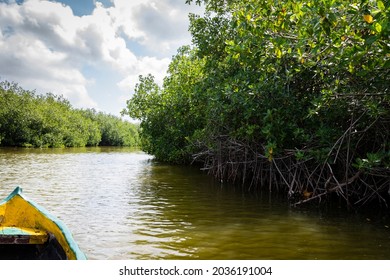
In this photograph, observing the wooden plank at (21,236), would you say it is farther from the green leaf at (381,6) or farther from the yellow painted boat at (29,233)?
the green leaf at (381,6)

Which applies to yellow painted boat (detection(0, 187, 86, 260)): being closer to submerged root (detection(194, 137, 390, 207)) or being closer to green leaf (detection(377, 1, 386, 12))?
green leaf (detection(377, 1, 386, 12))

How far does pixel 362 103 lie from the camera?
6449 mm

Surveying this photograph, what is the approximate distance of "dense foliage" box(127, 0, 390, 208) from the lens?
15.4 ft

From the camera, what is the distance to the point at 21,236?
3695 mm

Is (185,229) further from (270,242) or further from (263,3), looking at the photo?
(263,3)

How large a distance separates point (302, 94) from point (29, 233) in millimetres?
6888

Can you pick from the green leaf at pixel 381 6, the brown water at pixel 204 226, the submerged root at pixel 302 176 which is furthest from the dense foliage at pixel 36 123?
the green leaf at pixel 381 6

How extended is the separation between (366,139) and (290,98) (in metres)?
1.83

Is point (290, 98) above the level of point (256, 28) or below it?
below

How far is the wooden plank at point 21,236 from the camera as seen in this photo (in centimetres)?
365

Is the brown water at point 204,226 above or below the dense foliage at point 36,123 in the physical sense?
below

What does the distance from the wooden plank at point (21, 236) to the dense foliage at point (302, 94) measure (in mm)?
3688
